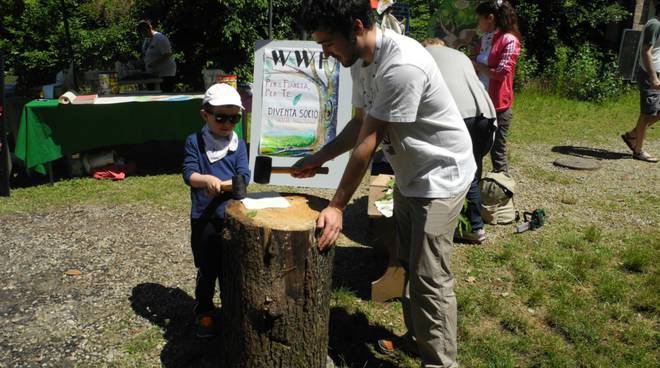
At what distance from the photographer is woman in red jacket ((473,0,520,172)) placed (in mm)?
4828

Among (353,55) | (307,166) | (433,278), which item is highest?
(353,55)

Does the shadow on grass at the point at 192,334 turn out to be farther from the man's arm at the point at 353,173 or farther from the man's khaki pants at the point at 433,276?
the man's arm at the point at 353,173

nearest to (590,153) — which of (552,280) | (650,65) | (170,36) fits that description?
(650,65)

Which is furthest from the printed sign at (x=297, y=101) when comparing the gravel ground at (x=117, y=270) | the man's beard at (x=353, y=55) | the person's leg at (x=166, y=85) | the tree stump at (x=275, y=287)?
the person's leg at (x=166, y=85)

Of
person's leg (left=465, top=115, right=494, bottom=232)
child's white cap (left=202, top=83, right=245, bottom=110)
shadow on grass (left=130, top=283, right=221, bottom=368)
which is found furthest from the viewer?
person's leg (left=465, top=115, right=494, bottom=232)

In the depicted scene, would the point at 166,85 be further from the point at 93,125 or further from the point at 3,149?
the point at 3,149

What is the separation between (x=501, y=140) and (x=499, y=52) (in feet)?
2.81

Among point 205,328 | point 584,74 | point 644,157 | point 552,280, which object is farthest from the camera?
point 584,74

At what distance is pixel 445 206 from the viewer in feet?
7.93

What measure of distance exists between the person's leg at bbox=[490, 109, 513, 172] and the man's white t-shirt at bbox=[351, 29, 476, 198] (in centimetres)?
286

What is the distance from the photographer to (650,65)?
658 centimetres

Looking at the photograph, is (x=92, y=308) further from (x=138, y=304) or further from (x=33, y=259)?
(x=33, y=259)

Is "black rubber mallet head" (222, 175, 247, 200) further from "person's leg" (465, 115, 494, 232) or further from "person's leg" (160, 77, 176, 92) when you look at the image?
"person's leg" (160, 77, 176, 92)

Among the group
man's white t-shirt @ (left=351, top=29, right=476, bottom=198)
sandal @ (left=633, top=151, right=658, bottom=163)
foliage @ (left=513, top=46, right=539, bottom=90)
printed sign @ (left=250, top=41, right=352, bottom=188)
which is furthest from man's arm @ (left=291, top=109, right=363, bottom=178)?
foliage @ (left=513, top=46, right=539, bottom=90)
